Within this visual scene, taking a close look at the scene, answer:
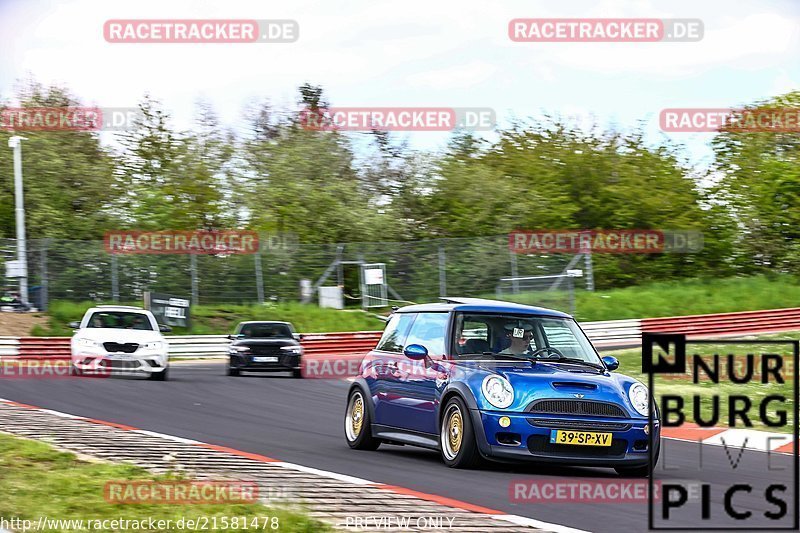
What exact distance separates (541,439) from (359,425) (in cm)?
289

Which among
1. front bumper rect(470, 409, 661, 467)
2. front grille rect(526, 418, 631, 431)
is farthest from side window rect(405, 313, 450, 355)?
front grille rect(526, 418, 631, 431)

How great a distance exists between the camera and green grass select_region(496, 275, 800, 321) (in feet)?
126

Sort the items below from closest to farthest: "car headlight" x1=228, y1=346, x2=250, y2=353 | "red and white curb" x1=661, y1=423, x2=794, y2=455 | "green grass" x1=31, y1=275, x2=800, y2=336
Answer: "red and white curb" x1=661, y1=423, x2=794, y2=455, "car headlight" x1=228, y1=346, x2=250, y2=353, "green grass" x1=31, y1=275, x2=800, y2=336

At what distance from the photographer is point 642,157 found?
5303cm

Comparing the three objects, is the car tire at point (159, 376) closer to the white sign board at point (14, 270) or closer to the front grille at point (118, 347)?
the front grille at point (118, 347)

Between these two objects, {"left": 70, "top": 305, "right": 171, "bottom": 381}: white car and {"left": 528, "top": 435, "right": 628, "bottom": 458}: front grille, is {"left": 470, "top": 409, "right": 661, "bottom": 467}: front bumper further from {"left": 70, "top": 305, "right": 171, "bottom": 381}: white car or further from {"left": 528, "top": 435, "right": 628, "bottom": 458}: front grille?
{"left": 70, "top": 305, "right": 171, "bottom": 381}: white car

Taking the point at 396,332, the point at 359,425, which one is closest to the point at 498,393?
the point at 396,332

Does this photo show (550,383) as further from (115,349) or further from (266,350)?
(266,350)

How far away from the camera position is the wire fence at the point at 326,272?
3519cm

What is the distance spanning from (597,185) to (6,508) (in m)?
47.0

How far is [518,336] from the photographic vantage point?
11250 millimetres

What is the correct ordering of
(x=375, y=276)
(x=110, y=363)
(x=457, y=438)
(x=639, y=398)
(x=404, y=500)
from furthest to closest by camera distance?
(x=375, y=276)
(x=110, y=363)
(x=457, y=438)
(x=639, y=398)
(x=404, y=500)

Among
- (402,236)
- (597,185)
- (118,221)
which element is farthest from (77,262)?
(597,185)

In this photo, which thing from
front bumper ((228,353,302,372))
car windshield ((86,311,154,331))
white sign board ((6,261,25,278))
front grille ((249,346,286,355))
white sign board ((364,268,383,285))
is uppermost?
white sign board ((6,261,25,278))
